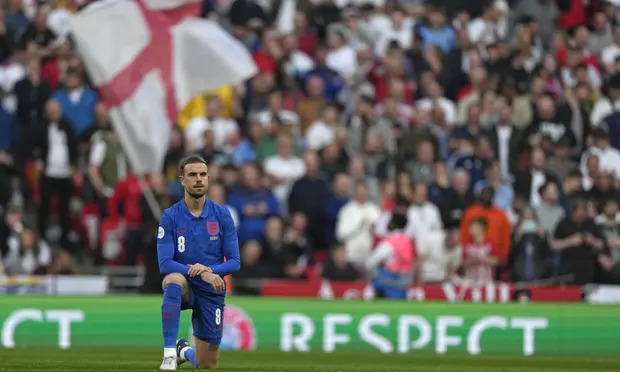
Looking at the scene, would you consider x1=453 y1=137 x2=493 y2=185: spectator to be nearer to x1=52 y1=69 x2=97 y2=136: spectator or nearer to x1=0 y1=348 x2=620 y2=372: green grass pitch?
x1=0 y1=348 x2=620 y2=372: green grass pitch

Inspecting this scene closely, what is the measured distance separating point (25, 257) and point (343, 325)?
525 cm

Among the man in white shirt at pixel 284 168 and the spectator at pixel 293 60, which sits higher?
the spectator at pixel 293 60

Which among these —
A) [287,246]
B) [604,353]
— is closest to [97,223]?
[287,246]

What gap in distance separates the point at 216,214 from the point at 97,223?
11.5 m

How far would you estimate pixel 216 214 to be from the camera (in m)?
16.3

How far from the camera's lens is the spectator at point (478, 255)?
2508 centimetres

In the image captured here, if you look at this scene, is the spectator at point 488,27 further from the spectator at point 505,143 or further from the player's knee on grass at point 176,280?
the player's knee on grass at point 176,280

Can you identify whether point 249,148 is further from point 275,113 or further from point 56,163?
point 56,163

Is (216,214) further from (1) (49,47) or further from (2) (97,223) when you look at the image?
(1) (49,47)

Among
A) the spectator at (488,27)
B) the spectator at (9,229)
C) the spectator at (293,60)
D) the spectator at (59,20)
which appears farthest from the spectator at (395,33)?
the spectator at (9,229)

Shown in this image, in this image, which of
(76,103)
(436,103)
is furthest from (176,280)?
(436,103)

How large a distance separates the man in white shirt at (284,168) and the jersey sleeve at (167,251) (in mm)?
10878

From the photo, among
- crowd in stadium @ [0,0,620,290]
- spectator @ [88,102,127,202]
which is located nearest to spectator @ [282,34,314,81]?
crowd in stadium @ [0,0,620,290]

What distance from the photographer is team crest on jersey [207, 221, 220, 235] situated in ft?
53.2
